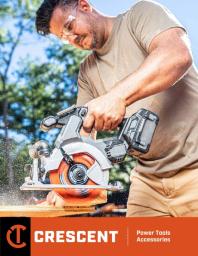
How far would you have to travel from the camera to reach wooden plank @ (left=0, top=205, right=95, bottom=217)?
1.89 metres

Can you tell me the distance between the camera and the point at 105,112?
1.44 meters

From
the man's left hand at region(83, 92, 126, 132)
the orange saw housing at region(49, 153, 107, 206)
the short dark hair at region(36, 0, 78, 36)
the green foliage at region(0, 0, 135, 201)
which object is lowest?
the orange saw housing at region(49, 153, 107, 206)

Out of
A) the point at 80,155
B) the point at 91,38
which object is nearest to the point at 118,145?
the point at 80,155

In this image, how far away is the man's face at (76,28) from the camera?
1.95 m

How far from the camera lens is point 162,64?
1484 mm

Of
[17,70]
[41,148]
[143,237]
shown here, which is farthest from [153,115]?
[17,70]

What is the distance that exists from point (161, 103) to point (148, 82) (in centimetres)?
36

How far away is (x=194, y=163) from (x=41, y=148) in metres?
0.49

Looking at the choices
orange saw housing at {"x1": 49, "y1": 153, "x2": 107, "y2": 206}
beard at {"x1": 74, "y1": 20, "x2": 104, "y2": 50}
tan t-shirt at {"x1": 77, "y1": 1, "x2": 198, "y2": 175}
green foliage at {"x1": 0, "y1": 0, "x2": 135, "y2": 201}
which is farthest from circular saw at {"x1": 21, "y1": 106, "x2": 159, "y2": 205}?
green foliage at {"x1": 0, "y1": 0, "x2": 135, "y2": 201}

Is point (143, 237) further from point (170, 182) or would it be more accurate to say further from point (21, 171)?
point (21, 171)

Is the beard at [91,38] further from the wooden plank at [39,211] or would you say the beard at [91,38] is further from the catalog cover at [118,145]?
the wooden plank at [39,211]

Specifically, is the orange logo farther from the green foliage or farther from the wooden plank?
the green foliage

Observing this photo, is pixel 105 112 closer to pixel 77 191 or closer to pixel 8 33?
pixel 77 191

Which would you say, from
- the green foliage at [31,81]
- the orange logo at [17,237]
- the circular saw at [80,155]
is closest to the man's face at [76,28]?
the circular saw at [80,155]
